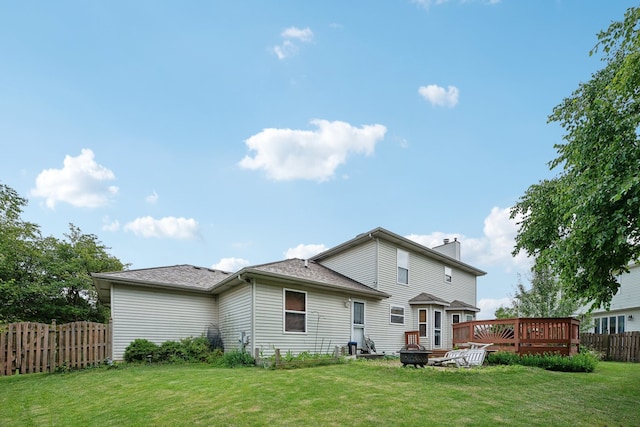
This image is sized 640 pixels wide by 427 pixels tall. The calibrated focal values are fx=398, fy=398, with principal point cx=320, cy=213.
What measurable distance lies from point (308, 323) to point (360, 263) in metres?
4.85

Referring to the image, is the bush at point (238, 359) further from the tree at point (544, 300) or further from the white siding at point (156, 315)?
the tree at point (544, 300)

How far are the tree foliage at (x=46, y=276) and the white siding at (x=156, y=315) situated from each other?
11.4m

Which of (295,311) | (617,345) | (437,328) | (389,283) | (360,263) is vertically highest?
(360,263)

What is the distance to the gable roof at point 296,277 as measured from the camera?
42.2 feet

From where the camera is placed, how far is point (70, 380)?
34.4 feet

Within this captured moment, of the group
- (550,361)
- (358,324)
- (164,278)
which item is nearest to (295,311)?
(358,324)

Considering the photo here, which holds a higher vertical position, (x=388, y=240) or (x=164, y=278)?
(x=388, y=240)

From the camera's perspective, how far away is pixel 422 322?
1936cm

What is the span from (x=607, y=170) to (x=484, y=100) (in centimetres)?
798

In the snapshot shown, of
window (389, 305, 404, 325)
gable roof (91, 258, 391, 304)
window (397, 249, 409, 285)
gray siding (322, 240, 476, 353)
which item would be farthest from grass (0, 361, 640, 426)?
window (397, 249, 409, 285)

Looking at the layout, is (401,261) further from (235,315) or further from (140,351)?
(140,351)

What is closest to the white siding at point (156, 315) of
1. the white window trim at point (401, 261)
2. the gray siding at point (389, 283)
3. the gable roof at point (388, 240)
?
the gable roof at point (388, 240)

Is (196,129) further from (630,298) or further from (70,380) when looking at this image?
(630,298)

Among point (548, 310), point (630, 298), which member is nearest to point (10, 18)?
point (548, 310)
